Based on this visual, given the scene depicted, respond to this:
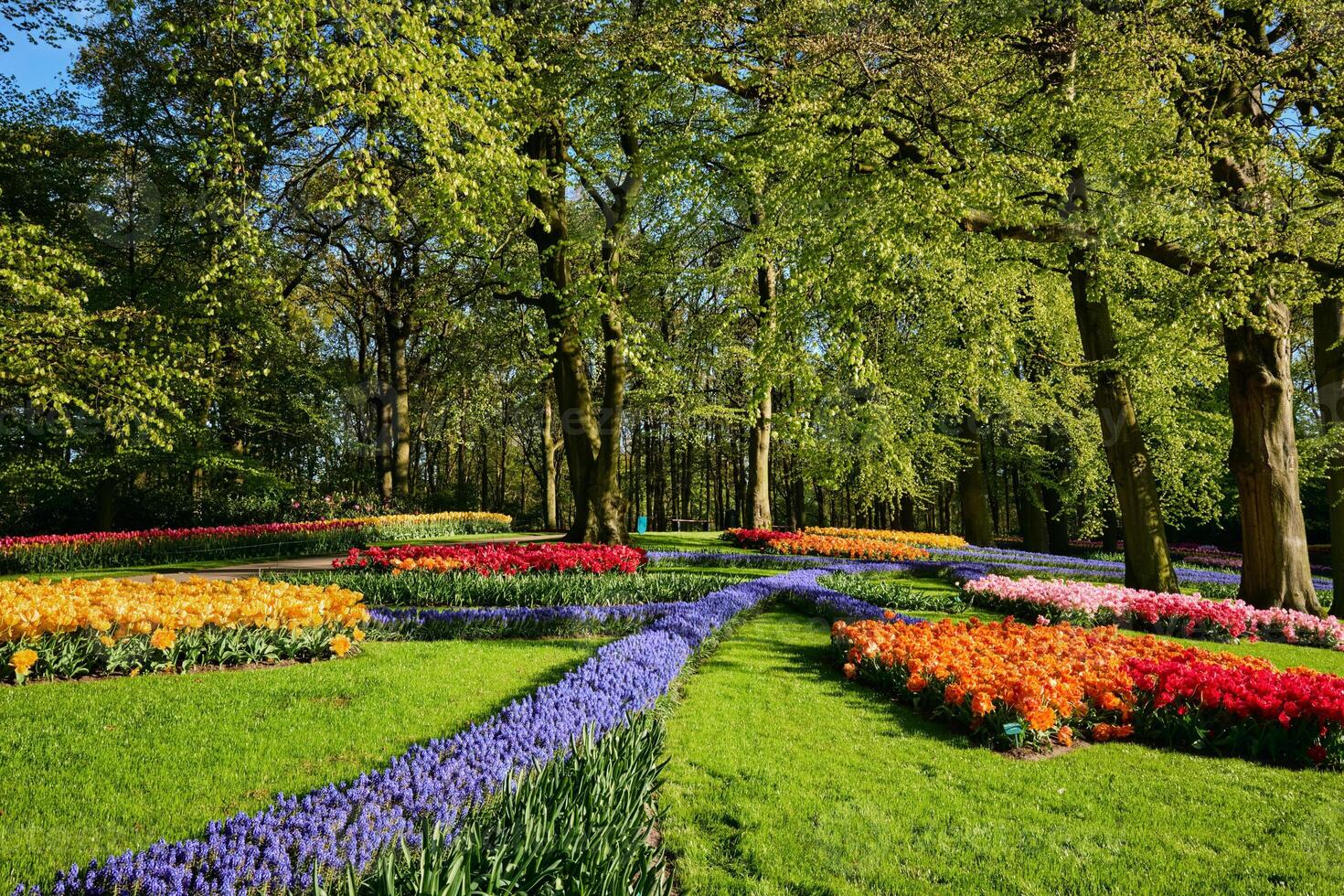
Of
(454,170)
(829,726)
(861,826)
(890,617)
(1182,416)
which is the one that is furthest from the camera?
(1182,416)

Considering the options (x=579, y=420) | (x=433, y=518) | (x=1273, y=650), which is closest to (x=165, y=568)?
(x=579, y=420)

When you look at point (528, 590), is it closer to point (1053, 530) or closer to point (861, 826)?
point (861, 826)

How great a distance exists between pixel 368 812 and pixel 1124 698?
5.09 meters

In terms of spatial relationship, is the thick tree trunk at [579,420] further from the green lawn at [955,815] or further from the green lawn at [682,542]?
the green lawn at [955,815]

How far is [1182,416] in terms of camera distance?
1641cm

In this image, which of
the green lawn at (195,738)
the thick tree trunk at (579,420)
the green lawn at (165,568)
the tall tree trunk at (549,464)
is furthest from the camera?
the tall tree trunk at (549,464)

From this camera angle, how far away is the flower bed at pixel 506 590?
8617 mm

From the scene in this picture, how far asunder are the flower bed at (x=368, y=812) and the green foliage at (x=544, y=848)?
0.09 m

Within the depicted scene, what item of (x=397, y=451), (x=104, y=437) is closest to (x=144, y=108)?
(x=104, y=437)

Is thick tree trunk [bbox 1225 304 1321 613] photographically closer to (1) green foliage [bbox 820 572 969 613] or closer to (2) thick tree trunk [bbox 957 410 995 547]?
(1) green foliage [bbox 820 572 969 613]

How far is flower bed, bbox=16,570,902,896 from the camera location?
2088mm

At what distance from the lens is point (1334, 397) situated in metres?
10.3

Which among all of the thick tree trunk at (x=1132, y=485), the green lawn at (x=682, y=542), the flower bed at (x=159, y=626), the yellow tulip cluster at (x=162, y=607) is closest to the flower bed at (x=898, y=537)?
the green lawn at (x=682, y=542)

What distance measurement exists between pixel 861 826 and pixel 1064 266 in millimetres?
10699
